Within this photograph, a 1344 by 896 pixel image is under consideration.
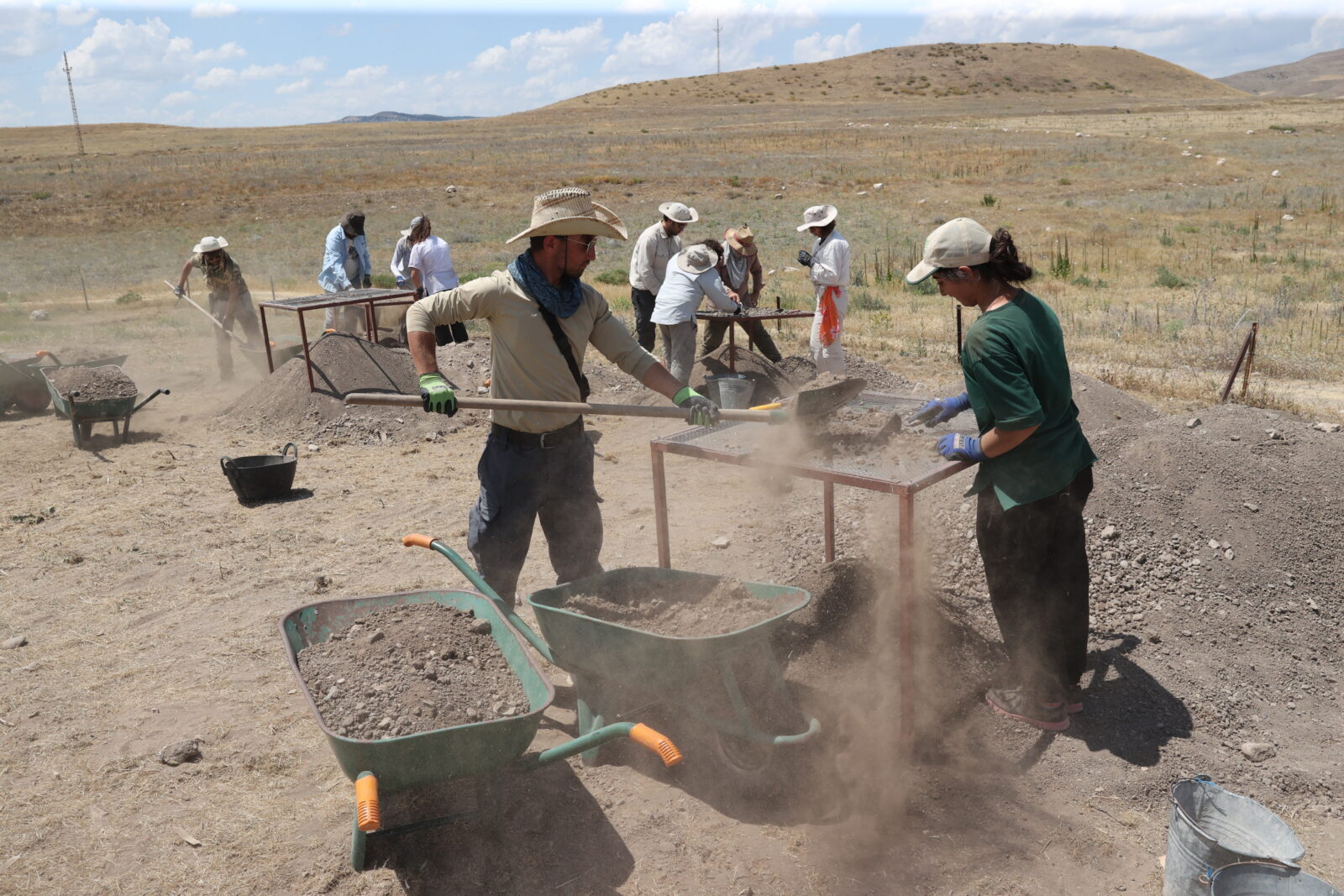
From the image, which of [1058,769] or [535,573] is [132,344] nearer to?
[535,573]

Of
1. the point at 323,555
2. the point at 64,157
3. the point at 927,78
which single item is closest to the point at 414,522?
the point at 323,555

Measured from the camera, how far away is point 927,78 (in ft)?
336

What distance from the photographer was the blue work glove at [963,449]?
3.71 m

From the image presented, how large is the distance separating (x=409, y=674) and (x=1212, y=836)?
2726mm

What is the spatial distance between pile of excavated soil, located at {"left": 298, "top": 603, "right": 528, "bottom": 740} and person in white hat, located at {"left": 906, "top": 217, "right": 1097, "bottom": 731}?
1.93 meters

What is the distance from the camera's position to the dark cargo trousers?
4062mm

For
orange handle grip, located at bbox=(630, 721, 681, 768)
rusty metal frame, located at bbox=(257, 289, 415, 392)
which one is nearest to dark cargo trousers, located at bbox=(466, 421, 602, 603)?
orange handle grip, located at bbox=(630, 721, 681, 768)

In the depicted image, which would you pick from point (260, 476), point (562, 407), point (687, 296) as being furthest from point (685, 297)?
point (562, 407)

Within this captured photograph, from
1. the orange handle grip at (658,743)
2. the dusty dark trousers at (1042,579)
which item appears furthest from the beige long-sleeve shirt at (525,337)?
the dusty dark trousers at (1042,579)

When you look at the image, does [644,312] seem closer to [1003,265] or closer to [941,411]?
[941,411]

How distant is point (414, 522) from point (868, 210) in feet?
75.9

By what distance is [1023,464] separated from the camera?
3.73 metres

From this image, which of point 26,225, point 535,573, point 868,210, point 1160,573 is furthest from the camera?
point 26,225

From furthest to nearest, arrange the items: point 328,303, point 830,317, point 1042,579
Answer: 1. point 328,303
2. point 830,317
3. point 1042,579
